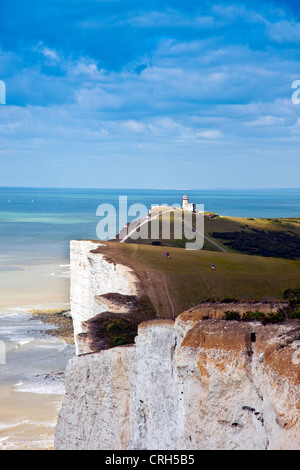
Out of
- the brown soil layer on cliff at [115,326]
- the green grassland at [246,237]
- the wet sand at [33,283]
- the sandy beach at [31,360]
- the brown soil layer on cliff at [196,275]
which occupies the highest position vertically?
the green grassland at [246,237]

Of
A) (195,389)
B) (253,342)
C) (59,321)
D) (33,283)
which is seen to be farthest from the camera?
(33,283)

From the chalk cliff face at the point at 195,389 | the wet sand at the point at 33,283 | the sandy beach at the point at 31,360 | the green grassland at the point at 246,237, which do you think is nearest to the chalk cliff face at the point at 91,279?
the sandy beach at the point at 31,360

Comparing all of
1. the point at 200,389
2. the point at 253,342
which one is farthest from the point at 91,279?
the point at 253,342

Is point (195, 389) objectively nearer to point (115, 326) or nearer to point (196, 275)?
point (115, 326)

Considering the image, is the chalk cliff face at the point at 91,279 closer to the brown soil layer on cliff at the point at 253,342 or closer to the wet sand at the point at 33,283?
the wet sand at the point at 33,283

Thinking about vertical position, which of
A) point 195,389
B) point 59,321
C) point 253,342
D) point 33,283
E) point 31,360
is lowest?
point 31,360

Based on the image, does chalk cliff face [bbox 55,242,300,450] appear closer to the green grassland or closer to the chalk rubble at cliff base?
the chalk rubble at cliff base
